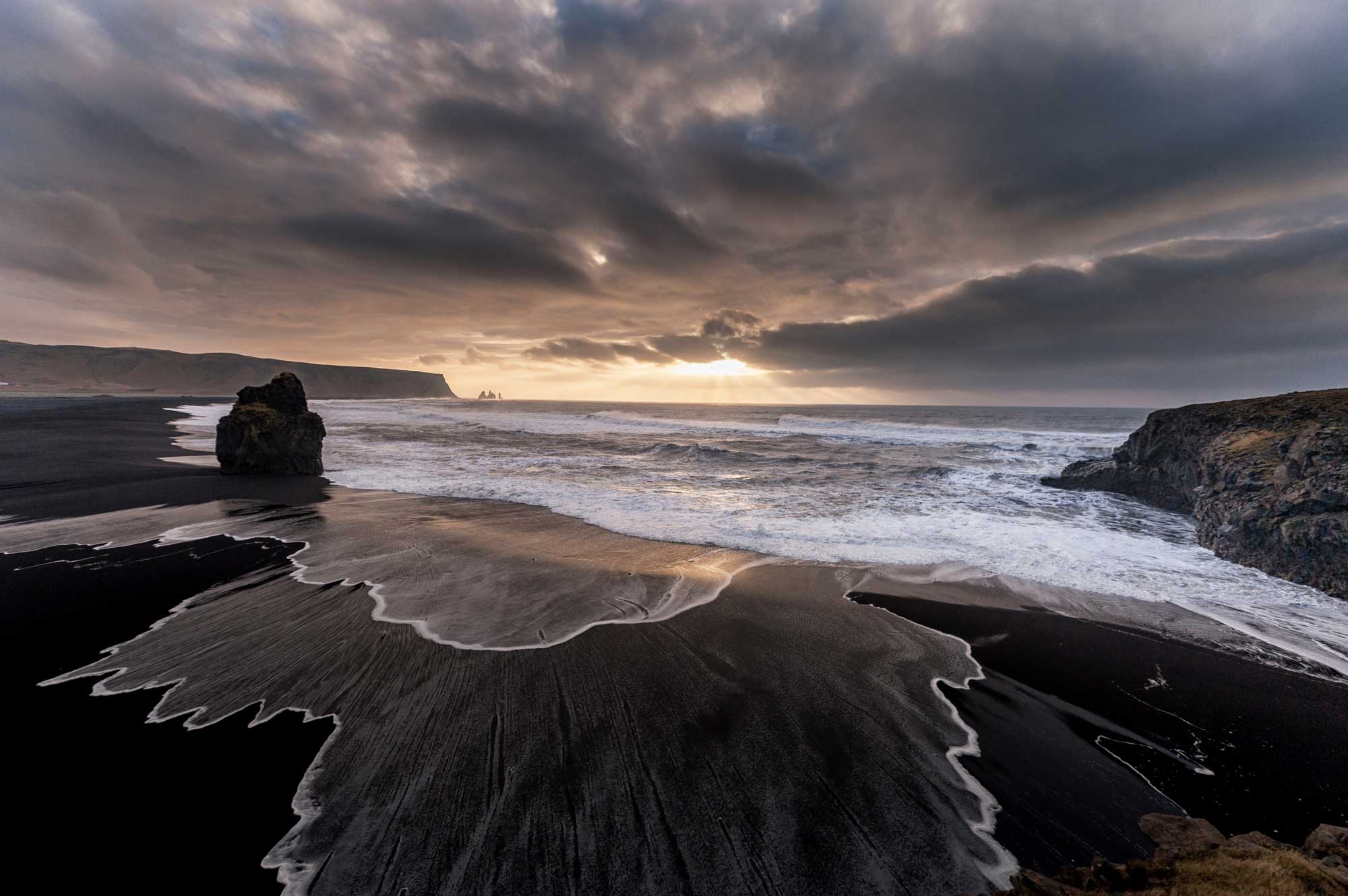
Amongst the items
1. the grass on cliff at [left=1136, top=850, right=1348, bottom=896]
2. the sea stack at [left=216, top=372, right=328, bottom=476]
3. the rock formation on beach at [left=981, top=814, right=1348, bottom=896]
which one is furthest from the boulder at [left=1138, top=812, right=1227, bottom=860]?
the sea stack at [left=216, top=372, right=328, bottom=476]

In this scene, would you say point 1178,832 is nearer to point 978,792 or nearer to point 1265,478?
point 978,792

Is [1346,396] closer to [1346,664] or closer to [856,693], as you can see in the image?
[1346,664]

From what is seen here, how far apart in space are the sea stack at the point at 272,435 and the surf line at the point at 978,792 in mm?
17662

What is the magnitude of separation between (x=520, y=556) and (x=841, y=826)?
252 inches

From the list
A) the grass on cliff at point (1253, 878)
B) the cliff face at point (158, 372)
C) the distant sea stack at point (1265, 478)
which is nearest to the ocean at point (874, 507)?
the distant sea stack at point (1265, 478)

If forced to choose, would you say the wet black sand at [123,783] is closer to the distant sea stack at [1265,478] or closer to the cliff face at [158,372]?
the distant sea stack at [1265,478]

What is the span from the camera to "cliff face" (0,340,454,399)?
119 m

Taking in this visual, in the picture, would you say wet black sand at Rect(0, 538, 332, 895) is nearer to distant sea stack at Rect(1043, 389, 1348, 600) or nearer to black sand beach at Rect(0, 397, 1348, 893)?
black sand beach at Rect(0, 397, 1348, 893)

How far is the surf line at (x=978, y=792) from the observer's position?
272 cm

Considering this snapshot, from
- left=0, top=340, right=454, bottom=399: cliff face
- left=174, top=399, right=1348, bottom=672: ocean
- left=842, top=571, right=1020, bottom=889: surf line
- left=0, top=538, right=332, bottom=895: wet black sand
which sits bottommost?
left=842, top=571, right=1020, bottom=889: surf line

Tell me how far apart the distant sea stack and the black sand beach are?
468 centimetres

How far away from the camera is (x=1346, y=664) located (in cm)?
523

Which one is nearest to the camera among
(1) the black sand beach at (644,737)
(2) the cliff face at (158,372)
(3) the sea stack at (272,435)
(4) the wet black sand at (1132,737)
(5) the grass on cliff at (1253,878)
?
(5) the grass on cliff at (1253,878)

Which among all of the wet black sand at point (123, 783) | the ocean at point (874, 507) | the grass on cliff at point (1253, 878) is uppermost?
the grass on cliff at point (1253, 878)
